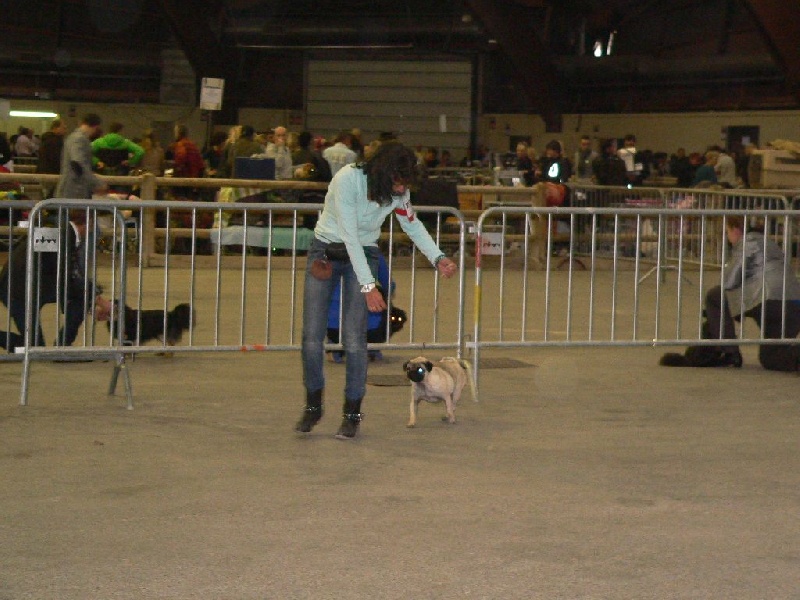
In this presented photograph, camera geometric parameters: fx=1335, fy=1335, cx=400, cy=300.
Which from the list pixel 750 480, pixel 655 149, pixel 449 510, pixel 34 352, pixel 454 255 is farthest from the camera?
pixel 655 149

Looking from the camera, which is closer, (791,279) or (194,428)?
(194,428)

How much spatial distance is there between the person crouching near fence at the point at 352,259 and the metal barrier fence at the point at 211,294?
1.39 m

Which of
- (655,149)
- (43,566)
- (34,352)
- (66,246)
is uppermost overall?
(655,149)

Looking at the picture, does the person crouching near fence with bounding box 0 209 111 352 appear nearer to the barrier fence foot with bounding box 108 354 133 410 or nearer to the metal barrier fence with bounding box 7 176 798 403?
the metal barrier fence with bounding box 7 176 798 403

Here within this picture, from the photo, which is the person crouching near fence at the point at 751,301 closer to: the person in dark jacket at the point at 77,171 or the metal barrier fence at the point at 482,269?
the metal barrier fence at the point at 482,269

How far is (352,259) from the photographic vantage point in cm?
705

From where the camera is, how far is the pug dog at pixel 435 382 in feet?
24.8

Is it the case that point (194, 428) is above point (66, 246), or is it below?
below

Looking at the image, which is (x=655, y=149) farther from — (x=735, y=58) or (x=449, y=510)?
(x=449, y=510)

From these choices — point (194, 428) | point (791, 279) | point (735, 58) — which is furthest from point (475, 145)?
point (194, 428)

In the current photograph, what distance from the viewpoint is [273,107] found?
134ft

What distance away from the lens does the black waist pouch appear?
7.18m

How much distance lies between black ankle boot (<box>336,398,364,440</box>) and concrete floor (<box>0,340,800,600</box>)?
13cm

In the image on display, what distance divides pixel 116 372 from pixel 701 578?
4.67 m
